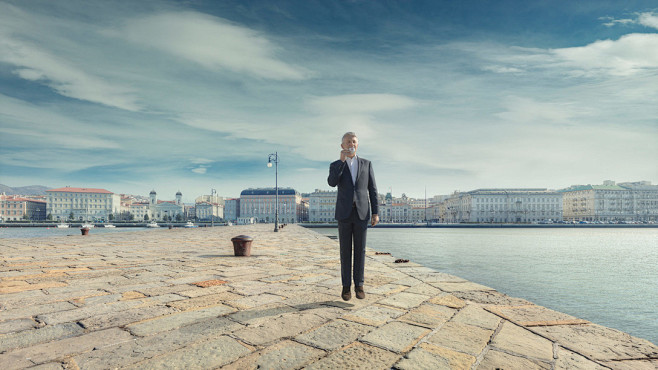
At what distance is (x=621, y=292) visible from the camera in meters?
10.6

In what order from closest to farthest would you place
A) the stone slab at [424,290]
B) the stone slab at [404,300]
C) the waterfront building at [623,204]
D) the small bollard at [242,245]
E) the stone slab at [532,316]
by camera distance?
the stone slab at [532,316] < the stone slab at [404,300] < the stone slab at [424,290] < the small bollard at [242,245] < the waterfront building at [623,204]

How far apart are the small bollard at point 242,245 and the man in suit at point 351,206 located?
4524 mm

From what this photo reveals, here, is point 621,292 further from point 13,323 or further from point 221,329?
point 13,323

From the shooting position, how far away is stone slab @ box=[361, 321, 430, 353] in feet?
7.76

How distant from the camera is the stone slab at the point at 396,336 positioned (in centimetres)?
236

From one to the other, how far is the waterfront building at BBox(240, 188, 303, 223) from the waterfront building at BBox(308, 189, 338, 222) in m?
6.20

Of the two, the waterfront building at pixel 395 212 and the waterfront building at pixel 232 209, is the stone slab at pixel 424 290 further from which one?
the waterfront building at pixel 232 209

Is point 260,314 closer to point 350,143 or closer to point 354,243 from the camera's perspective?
point 354,243

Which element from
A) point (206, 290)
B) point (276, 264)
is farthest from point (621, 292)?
point (206, 290)

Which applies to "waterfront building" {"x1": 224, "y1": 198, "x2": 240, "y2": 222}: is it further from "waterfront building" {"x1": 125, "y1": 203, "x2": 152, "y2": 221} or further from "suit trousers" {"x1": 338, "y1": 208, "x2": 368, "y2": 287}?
"suit trousers" {"x1": 338, "y1": 208, "x2": 368, "y2": 287}

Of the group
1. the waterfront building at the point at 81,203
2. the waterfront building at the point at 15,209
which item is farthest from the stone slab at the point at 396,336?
the waterfront building at the point at 15,209

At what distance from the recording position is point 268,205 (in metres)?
128

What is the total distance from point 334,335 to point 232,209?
147 m

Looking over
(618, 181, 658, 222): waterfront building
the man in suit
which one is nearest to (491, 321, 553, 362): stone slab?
the man in suit
